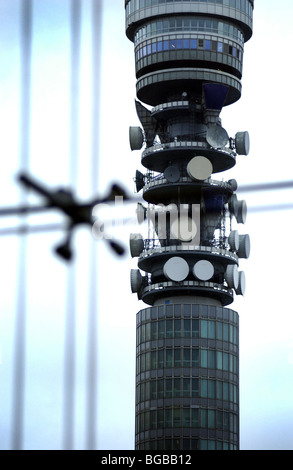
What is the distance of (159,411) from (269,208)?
141 meters

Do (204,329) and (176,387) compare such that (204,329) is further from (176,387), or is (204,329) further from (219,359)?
(176,387)

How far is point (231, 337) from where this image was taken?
180 m

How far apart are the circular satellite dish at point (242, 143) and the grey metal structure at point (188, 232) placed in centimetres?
13

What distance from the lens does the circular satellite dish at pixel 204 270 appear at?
171750mm

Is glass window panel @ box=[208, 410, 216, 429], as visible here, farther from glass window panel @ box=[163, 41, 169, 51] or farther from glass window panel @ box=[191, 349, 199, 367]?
glass window panel @ box=[163, 41, 169, 51]

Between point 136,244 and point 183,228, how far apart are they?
22.0 feet

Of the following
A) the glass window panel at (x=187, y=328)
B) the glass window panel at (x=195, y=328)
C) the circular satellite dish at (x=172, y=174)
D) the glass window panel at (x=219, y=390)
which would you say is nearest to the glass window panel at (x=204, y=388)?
the glass window panel at (x=219, y=390)

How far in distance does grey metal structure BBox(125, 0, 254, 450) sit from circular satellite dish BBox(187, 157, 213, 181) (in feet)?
0.58

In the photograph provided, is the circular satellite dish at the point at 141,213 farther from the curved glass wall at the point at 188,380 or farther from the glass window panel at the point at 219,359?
the glass window panel at the point at 219,359

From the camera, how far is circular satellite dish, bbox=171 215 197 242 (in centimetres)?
17525

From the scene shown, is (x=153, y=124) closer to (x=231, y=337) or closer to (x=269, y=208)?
(x=231, y=337)

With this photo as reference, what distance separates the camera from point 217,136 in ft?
574
